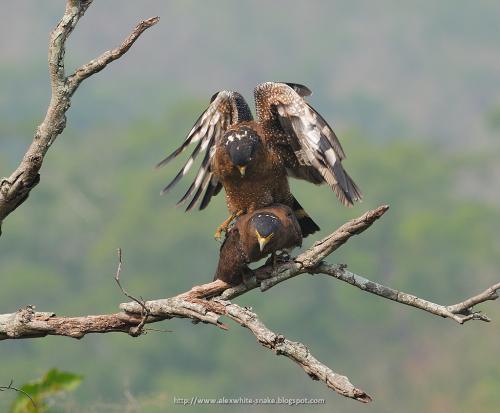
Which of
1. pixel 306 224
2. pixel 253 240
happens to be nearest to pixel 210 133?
pixel 306 224

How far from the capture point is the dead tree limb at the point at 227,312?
16.5ft

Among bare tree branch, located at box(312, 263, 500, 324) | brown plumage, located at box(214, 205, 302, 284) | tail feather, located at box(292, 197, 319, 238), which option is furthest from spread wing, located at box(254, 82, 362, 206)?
bare tree branch, located at box(312, 263, 500, 324)

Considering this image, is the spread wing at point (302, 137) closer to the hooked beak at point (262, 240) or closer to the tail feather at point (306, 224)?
the tail feather at point (306, 224)

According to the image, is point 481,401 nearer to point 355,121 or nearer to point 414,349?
point 414,349

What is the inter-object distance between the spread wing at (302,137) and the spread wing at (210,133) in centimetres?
39

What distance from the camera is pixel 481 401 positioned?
32.0 m

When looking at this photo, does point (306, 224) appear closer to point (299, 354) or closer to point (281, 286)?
point (299, 354)

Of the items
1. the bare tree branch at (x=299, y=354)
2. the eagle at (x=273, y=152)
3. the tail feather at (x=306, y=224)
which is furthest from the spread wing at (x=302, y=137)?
the bare tree branch at (x=299, y=354)

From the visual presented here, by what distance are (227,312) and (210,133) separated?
10.4 ft

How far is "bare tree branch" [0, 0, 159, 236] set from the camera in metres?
5.19

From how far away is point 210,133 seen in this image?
8242 mm

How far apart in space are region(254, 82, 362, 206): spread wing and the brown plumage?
14.3 inches

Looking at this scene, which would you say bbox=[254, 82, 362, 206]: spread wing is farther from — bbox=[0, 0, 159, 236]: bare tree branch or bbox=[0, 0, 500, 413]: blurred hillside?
bbox=[0, 0, 500, 413]: blurred hillside

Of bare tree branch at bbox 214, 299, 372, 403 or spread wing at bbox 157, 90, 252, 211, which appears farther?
spread wing at bbox 157, 90, 252, 211
